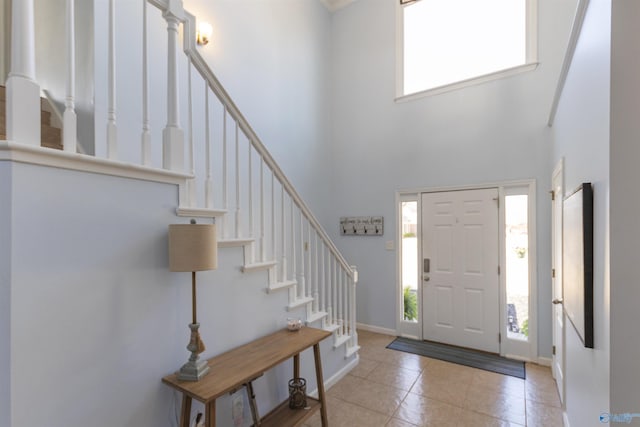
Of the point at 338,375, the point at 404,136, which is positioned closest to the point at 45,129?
the point at 338,375

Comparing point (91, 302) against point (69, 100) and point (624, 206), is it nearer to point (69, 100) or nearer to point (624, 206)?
point (69, 100)

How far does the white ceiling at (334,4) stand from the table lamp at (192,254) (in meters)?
4.69

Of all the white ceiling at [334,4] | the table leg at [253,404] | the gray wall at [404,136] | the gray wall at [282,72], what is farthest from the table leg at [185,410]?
the white ceiling at [334,4]

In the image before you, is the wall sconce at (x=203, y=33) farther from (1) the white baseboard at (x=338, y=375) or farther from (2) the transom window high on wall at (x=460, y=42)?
(1) the white baseboard at (x=338, y=375)

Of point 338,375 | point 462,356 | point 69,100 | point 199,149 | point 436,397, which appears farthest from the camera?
point 462,356

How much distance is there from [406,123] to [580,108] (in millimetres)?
2577

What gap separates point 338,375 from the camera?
2.98 metres

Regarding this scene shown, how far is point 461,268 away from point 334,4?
4.45 metres

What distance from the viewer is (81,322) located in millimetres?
1245

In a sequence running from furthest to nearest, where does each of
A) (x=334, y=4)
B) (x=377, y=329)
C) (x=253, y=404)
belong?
(x=334, y=4) → (x=377, y=329) → (x=253, y=404)

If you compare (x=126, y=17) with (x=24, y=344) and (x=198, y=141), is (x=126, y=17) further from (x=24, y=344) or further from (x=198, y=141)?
(x=24, y=344)

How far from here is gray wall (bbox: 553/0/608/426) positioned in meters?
1.19

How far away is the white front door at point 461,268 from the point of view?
141 inches

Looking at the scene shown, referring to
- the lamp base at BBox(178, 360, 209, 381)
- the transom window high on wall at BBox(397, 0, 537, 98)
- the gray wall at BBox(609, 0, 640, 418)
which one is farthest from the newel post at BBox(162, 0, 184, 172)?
the transom window high on wall at BBox(397, 0, 537, 98)
